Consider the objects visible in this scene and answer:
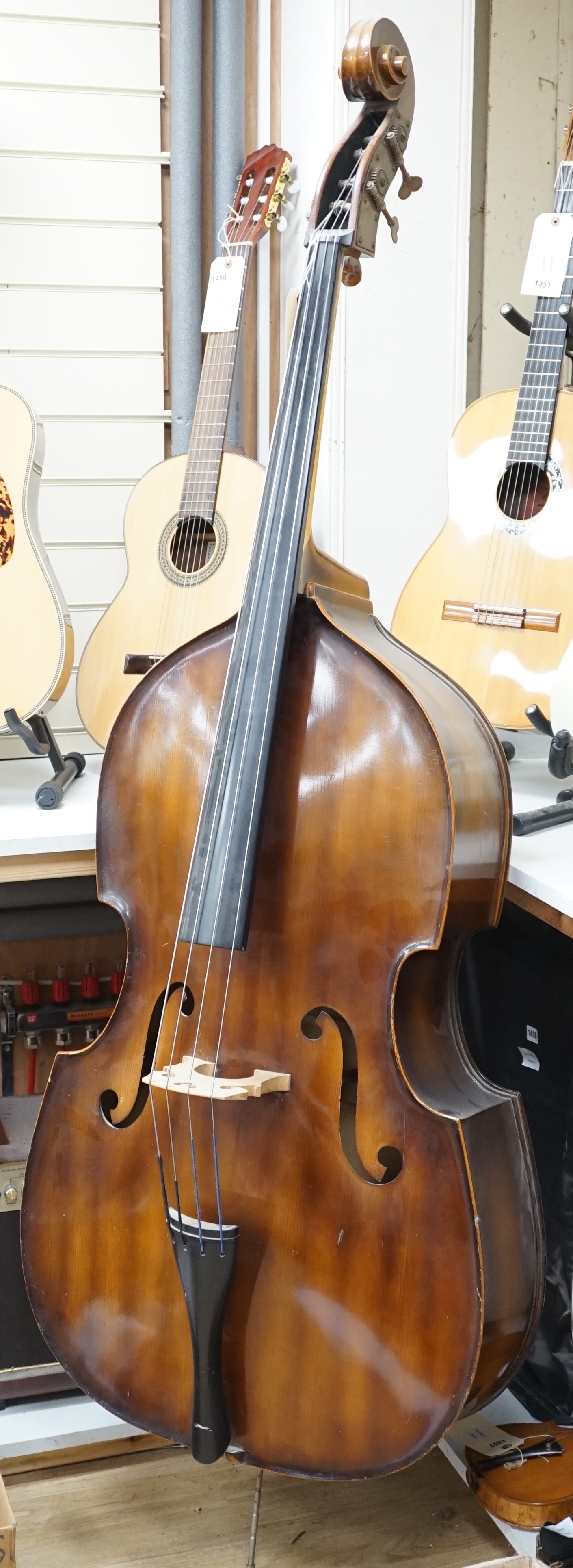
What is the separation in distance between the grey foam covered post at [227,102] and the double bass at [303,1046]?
0.90 metres

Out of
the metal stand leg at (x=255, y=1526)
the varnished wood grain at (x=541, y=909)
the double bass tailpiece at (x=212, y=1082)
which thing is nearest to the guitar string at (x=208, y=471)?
the varnished wood grain at (x=541, y=909)

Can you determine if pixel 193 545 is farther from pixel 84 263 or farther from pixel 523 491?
pixel 84 263

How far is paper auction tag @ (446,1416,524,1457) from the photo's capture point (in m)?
1.56

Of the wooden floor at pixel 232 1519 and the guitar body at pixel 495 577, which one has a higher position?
the guitar body at pixel 495 577

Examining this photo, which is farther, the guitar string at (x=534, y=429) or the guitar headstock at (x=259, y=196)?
the guitar headstock at (x=259, y=196)

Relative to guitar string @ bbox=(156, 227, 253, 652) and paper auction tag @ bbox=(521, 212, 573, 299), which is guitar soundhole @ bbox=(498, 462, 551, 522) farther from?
guitar string @ bbox=(156, 227, 253, 652)

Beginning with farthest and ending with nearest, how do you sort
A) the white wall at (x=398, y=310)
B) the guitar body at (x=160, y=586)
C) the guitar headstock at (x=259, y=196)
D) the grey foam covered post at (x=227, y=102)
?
the grey foam covered post at (x=227, y=102), the white wall at (x=398, y=310), the guitar headstock at (x=259, y=196), the guitar body at (x=160, y=586)

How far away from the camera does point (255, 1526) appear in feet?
4.58

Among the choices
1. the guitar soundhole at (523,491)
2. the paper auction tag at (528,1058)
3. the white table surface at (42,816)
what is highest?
the guitar soundhole at (523,491)

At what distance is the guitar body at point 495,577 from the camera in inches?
62.2

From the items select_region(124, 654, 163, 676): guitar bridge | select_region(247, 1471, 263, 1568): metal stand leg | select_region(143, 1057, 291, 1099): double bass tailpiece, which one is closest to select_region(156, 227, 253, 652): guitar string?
select_region(124, 654, 163, 676): guitar bridge

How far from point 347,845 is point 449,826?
0.10 m

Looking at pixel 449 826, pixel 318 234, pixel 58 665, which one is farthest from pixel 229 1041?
pixel 318 234

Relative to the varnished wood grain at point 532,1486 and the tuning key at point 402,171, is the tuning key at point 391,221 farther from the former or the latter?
the varnished wood grain at point 532,1486
